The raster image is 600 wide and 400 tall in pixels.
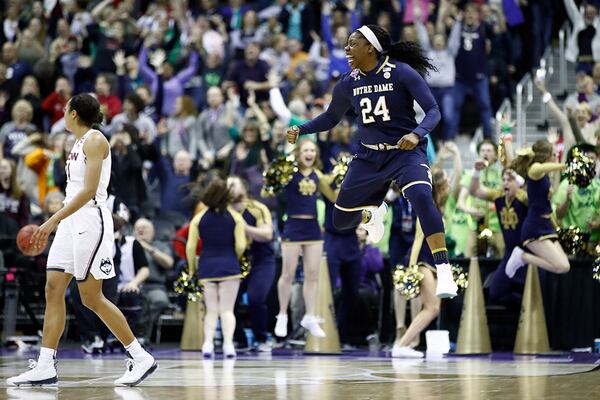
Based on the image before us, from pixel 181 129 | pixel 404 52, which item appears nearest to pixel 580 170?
pixel 404 52

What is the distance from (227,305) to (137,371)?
4725mm

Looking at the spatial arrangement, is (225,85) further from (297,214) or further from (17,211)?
(297,214)

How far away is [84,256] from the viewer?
8.49 meters

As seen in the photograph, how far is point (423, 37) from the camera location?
1892 centimetres

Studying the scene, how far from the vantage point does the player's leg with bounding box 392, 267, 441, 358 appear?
12719 millimetres

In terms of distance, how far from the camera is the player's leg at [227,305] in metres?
13.1

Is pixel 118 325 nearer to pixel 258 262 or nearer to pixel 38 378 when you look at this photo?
pixel 38 378

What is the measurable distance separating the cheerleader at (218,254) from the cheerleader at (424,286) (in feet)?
6.38

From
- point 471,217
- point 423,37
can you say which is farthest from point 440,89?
point 471,217

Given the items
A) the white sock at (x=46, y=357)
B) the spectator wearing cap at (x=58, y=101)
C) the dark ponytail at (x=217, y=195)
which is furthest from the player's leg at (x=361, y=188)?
the spectator wearing cap at (x=58, y=101)

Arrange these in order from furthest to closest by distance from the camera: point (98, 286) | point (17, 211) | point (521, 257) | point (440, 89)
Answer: point (440, 89)
point (17, 211)
point (521, 257)
point (98, 286)

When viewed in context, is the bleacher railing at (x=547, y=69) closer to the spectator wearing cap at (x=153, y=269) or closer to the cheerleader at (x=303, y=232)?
the cheerleader at (x=303, y=232)

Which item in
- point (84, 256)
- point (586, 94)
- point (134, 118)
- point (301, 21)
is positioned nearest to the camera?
point (84, 256)

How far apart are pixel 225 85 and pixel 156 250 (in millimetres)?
4900
